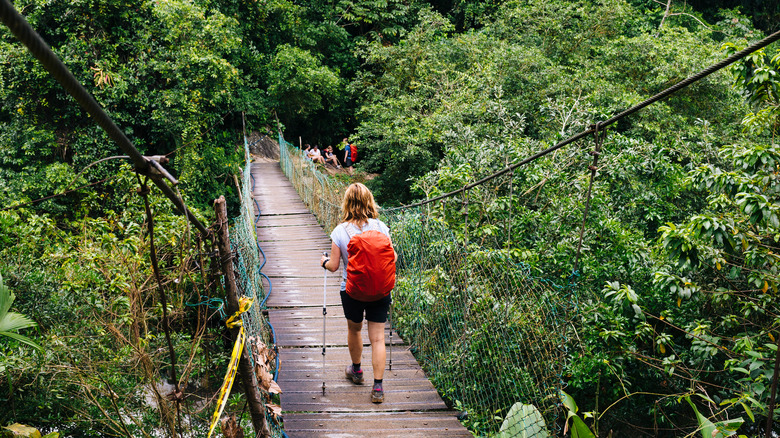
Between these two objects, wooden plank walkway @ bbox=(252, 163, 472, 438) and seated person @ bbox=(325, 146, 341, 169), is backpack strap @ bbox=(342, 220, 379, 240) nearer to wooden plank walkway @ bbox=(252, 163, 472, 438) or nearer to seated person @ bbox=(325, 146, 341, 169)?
wooden plank walkway @ bbox=(252, 163, 472, 438)

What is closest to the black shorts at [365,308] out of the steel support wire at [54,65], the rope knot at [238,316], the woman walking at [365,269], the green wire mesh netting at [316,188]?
the woman walking at [365,269]

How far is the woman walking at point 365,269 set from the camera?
272 cm

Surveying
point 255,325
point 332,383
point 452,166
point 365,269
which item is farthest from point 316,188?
point 365,269

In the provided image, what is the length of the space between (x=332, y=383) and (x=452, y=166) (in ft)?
12.7

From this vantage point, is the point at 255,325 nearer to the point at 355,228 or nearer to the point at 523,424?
the point at 355,228

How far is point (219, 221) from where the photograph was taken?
5.45 ft

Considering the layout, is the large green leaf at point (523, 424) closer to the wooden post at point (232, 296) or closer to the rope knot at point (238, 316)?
the wooden post at point (232, 296)

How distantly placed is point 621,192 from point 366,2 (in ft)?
44.3

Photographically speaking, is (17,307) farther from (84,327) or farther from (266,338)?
(266,338)

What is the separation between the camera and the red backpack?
8.89 feet

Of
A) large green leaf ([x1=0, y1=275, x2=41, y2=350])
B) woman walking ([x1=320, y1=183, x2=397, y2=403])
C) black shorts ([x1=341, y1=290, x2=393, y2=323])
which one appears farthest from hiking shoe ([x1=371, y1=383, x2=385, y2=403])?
large green leaf ([x1=0, y1=275, x2=41, y2=350])

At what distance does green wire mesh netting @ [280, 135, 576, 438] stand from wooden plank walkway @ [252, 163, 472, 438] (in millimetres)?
216

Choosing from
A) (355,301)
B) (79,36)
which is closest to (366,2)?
(79,36)

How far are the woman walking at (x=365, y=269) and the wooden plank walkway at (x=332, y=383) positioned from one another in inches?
6.2
